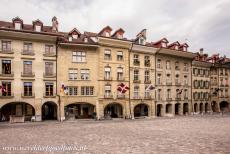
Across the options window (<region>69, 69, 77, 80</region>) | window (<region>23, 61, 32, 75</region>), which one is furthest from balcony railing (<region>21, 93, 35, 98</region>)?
window (<region>69, 69, 77, 80</region>)

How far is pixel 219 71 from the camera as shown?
5206 centimetres

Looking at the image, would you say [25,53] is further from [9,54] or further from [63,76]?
[63,76]

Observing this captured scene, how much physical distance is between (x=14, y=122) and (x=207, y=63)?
4376 cm

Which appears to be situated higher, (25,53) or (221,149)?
(25,53)

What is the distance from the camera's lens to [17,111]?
32.0 m

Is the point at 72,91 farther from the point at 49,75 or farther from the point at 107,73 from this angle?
the point at 107,73

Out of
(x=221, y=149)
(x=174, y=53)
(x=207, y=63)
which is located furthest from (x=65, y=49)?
(x=207, y=63)

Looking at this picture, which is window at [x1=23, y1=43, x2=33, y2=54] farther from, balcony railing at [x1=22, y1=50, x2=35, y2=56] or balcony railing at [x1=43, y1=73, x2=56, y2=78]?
balcony railing at [x1=43, y1=73, x2=56, y2=78]

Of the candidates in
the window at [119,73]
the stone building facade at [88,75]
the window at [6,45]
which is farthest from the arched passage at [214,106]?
the window at [6,45]

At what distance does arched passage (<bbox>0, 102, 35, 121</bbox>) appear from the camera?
3133cm

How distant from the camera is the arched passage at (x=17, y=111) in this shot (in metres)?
31.3

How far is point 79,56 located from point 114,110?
42.1ft

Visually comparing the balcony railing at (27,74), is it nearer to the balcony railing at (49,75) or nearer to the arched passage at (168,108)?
the balcony railing at (49,75)

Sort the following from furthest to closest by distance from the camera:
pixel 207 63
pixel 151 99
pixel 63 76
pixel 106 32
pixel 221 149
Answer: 1. pixel 207 63
2. pixel 151 99
3. pixel 106 32
4. pixel 63 76
5. pixel 221 149
